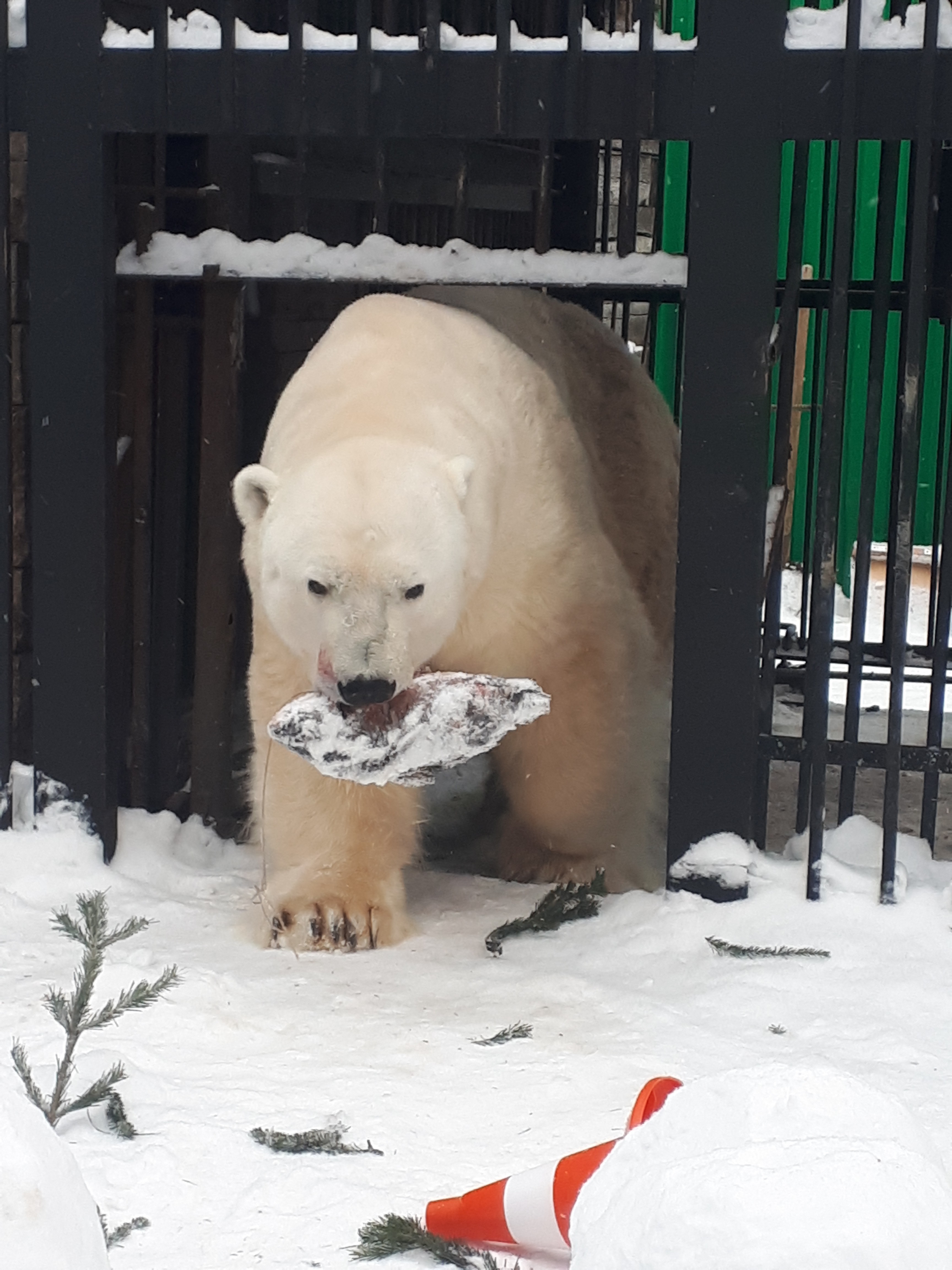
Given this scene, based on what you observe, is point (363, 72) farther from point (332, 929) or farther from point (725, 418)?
point (332, 929)

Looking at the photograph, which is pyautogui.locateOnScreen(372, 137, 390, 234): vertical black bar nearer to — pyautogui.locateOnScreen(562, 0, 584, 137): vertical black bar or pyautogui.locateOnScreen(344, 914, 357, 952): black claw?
pyautogui.locateOnScreen(562, 0, 584, 137): vertical black bar


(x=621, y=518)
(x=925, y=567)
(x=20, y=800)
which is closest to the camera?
(x=20, y=800)

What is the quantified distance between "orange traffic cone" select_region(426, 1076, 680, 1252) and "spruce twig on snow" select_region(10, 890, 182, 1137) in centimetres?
52

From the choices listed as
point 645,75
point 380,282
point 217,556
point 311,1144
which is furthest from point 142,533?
point 311,1144

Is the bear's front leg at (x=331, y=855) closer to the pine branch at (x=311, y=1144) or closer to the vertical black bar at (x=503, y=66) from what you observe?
the pine branch at (x=311, y=1144)

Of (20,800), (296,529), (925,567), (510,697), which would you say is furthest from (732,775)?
(925,567)

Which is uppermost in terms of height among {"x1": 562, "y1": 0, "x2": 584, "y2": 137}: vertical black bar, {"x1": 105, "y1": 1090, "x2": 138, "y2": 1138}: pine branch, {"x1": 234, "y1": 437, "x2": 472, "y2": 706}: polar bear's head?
{"x1": 562, "y1": 0, "x2": 584, "y2": 137}: vertical black bar

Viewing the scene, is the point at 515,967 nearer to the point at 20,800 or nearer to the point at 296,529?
the point at 296,529

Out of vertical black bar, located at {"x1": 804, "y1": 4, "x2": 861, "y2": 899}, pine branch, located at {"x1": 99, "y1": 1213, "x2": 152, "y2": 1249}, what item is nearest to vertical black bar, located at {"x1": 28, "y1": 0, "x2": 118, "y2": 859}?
vertical black bar, located at {"x1": 804, "y1": 4, "x2": 861, "y2": 899}

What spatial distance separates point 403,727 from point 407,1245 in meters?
1.19

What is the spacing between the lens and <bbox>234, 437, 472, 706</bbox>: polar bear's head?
9.48 feet

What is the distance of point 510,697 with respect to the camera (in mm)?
2998

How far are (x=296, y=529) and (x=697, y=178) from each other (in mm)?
1101

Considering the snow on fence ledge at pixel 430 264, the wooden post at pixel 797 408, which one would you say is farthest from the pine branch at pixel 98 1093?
the wooden post at pixel 797 408
